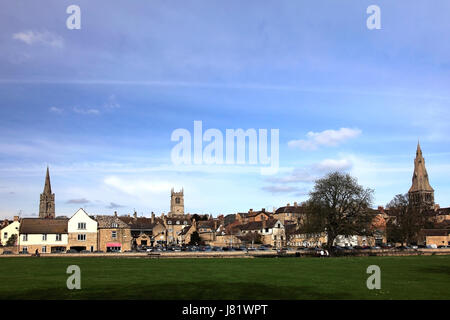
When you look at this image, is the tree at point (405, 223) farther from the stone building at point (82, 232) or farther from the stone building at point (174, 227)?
the stone building at point (174, 227)

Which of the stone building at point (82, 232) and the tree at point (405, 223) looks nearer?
the stone building at point (82, 232)

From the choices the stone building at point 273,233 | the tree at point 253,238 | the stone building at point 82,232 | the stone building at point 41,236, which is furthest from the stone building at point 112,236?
the stone building at point 273,233

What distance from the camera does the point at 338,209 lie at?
82062 millimetres

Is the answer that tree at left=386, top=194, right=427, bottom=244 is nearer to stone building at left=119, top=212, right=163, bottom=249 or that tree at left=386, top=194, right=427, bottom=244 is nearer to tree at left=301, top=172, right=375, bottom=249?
tree at left=301, top=172, right=375, bottom=249

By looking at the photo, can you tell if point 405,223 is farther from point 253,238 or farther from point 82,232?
point 82,232

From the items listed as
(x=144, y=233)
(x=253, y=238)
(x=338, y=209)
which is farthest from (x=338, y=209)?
(x=144, y=233)

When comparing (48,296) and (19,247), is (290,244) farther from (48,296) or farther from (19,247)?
(48,296)

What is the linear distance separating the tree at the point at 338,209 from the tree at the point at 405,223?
3788 cm

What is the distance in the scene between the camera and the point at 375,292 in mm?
27188

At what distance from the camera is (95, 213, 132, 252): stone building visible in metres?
98.3

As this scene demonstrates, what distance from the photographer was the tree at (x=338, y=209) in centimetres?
8081
